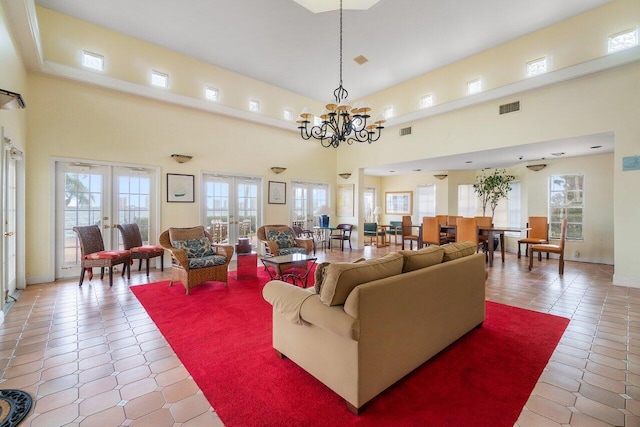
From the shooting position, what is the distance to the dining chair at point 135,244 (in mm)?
4988

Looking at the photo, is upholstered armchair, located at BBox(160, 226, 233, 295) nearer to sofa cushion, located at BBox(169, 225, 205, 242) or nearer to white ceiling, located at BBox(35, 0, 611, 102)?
sofa cushion, located at BBox(169, 225, 205, 242)

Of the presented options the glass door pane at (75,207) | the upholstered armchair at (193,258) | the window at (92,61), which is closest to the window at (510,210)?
the upholstered armchair at (193,258)

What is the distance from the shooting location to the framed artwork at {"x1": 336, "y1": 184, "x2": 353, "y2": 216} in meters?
8.66

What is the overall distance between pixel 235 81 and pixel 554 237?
851 cm

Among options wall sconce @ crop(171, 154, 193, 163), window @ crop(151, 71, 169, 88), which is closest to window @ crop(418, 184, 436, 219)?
wall sconce @ crop(171, 154, 193, 163)

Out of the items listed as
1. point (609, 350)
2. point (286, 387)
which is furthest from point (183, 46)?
point (609, 350)

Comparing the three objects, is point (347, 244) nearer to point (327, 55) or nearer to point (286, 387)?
point (327, 55)

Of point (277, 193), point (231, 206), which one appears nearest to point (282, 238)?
point (231, 206)

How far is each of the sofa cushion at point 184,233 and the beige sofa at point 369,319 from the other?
9.36 ft

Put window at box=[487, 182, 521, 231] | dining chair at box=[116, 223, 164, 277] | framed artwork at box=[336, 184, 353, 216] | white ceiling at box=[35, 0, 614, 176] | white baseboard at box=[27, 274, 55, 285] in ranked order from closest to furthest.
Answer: white ceiling at box=[35, 0, 614, 176]
white baseboard at box=[27, 274, 55, 285]
dining chair at box=[116, 223, 164, 277]
window at box=[487, 182, 521, 231]
framed artwork at box=[336, 184, 353, 216]

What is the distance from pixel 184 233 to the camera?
4.61 m

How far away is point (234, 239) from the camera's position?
6.91 meters

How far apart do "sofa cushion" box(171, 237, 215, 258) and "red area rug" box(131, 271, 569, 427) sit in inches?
45.4

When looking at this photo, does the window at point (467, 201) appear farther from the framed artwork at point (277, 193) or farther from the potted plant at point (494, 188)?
the framed artwork at point (277, 193)
